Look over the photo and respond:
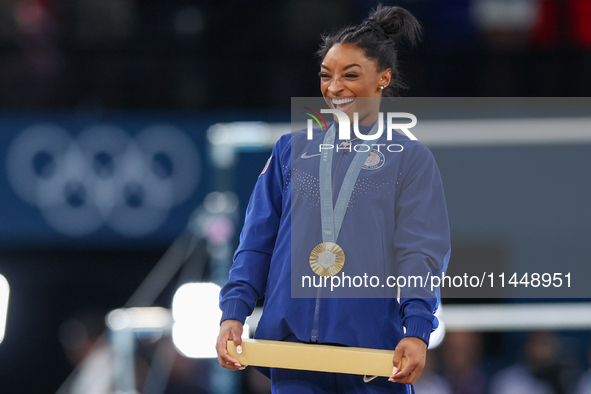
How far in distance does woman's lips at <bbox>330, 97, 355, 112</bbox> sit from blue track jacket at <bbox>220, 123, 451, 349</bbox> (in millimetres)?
99

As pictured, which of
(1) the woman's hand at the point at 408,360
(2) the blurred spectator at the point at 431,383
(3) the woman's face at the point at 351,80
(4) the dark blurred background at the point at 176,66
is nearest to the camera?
(1) the woman's hand at the point at 408,360

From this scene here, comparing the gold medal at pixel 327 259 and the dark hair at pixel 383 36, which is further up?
the dark hair at pixel 383 36

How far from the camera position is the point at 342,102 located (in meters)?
1.77

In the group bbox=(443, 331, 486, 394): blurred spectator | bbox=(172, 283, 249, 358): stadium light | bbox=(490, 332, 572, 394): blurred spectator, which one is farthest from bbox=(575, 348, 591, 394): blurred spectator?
bbox=(172, 283, 249, 358): stadium light

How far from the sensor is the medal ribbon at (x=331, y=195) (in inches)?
66.0

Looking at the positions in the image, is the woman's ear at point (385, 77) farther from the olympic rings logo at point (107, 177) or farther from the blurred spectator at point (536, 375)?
the olympic rings logo at point (107, 177)

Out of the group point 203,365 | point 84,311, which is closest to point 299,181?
point 203,365

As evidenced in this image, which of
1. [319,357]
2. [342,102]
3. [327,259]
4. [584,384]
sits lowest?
[319,357]

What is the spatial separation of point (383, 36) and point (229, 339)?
0.87 metres

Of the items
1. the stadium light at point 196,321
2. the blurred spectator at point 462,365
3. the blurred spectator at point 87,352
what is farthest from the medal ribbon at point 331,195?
the blurred spectator at point 87,352

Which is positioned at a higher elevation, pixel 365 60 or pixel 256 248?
pixel 365 60

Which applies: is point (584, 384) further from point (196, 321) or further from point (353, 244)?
point (353, 244)

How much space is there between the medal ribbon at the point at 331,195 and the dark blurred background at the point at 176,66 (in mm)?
3726

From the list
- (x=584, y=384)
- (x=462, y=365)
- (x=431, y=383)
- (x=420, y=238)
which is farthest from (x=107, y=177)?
(x=420, y=238)
